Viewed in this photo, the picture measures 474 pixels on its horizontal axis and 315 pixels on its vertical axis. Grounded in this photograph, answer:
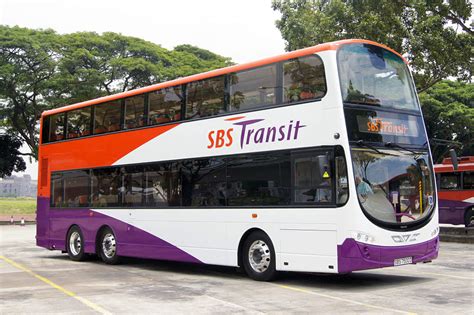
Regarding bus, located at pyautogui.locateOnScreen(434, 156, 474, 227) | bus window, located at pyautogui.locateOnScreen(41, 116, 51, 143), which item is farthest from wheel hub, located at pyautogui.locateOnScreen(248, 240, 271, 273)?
bus, located at pyautogui.locateOnScreen(434, 156, 474, 227)

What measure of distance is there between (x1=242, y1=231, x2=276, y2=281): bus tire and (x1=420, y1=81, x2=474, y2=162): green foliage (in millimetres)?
28572

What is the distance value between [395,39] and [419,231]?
35.1ft

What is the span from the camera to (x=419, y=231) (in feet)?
33.6

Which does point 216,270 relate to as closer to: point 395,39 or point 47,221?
point 47,221

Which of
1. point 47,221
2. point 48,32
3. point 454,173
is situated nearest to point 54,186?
point 47,221

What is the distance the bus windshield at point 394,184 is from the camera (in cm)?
966

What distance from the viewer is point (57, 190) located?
1677cm

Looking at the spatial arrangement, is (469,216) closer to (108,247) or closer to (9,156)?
(108,247)

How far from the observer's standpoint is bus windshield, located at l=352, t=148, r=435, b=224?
31.7ft

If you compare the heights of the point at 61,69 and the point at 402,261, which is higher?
the point at 61,69

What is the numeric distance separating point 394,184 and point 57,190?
33.9ft

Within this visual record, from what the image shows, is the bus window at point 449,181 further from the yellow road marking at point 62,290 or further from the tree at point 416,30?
the yellow road marking at point 62,290

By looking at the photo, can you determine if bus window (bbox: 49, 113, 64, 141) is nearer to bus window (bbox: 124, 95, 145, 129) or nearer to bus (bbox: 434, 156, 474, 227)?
bus window (bbox: 124, 95, 145, 129)

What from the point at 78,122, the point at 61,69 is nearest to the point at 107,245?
the point at 78,122
